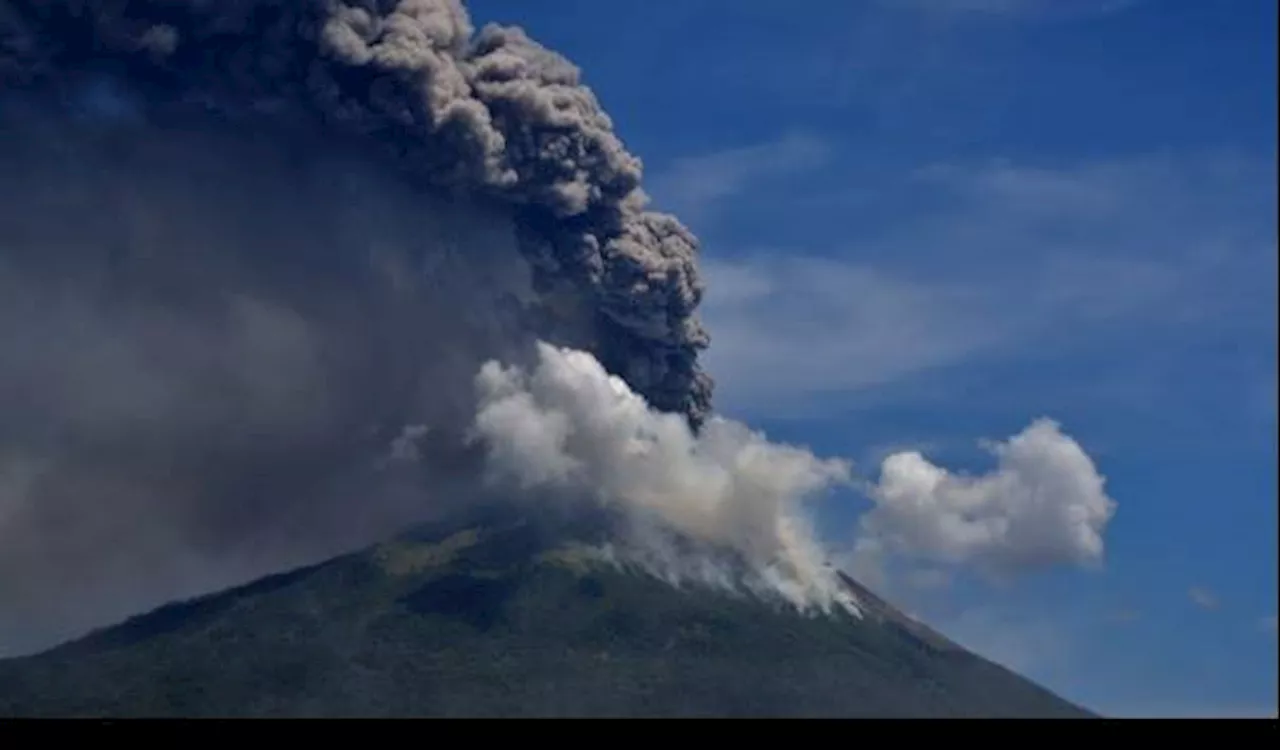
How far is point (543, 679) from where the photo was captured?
18750 centimetres

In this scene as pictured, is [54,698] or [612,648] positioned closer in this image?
[54,698]

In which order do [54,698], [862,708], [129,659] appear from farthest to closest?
1. [862,708]
2. [129,659]
3. [54,698]

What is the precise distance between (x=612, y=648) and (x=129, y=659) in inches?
2169

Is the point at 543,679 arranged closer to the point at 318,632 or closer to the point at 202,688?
the point at 318,632
